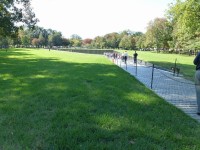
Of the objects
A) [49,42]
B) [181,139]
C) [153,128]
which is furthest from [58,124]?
[49,42]

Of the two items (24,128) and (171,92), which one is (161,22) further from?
(24,128)

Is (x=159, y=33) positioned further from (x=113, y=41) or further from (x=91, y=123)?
(x=91, y=123)

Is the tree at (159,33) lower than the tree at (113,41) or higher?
higher

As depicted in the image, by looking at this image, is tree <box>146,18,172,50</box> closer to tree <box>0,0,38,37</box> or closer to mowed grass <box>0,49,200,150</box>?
tree <box>0,0,38,37</box>

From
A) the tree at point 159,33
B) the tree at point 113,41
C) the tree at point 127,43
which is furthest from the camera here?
the tree at point 113,41

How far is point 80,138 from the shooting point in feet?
20.1

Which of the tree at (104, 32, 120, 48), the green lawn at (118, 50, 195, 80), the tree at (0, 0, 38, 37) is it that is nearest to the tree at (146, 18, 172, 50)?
the green lawn at (118, 50, 195, 80)

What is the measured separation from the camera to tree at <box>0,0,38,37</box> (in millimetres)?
32766

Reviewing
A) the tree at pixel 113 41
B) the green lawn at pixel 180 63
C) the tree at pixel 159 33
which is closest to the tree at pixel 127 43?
the tree at pixel 113 41

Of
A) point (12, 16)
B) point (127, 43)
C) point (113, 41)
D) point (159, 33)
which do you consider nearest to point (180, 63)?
point (12, 16)

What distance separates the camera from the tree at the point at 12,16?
32766mm

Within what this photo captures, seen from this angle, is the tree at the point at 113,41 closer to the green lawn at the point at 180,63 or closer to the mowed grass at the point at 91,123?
the green lawn at the point at 180,63

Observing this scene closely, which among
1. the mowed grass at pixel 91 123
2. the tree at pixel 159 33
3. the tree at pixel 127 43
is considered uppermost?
the tree at pixel 159 33

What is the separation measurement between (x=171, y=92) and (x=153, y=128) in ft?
23.7
